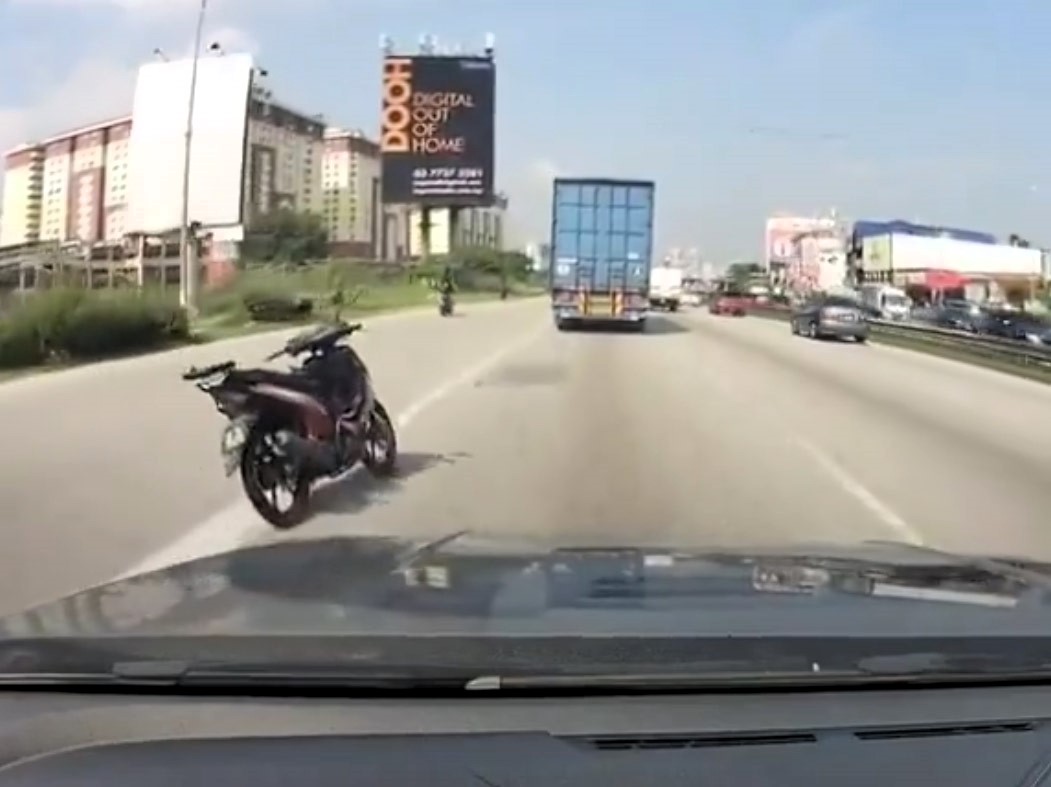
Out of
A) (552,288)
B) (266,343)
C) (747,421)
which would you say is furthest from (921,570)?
(552,288)

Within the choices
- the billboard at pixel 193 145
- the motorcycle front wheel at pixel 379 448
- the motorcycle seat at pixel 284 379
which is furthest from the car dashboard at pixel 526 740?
the billboard at pixel 193 145

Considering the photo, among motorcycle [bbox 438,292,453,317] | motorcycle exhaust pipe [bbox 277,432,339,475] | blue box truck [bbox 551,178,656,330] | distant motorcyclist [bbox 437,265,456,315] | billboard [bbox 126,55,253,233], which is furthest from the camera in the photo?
distant motorcyclist [bbox 437,265,456,315]

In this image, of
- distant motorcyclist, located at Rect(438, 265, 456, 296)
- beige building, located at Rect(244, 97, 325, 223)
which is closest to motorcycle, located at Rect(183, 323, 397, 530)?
distant motorcyclist, located at Rect(438, 265, 456, 296)

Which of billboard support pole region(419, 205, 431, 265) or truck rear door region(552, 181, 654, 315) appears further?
billboard support pole region(419, 205, 431, 265)

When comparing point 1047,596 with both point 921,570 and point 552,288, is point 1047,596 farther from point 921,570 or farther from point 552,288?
point 552,288

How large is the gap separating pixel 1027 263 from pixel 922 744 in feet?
380

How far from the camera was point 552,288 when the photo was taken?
131ft

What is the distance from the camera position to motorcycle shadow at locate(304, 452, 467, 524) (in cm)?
1095

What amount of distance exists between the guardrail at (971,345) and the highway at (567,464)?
2619 millimetres

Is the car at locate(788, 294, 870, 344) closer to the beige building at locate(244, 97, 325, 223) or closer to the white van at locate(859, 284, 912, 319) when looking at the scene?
the white van at locate(859, 284, 912, 319)

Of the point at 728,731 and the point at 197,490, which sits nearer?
the point at 728,731

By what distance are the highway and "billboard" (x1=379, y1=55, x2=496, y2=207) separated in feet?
163

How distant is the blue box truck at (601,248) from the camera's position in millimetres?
39188

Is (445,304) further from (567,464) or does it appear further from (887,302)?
(887,302)
